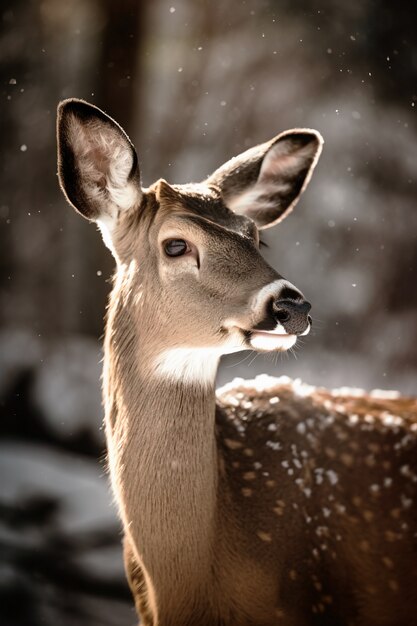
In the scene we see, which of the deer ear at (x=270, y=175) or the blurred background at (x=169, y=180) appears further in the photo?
the blurred background at (x=169, y=180)

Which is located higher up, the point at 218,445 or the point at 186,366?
the point at 186,366

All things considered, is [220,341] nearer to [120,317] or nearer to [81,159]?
[120,317]

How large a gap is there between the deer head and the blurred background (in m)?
0.69

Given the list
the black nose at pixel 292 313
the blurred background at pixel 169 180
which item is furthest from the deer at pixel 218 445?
the blurred background at pixel 169 180

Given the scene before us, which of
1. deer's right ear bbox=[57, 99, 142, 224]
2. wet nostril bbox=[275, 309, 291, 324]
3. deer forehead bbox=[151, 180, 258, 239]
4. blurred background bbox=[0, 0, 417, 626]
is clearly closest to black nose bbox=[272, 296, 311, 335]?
wet nostril bbox=[275, 309, 291, 324]

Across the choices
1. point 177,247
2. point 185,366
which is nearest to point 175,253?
point 177,247

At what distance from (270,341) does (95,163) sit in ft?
1.44

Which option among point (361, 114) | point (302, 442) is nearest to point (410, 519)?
point (302, 442)

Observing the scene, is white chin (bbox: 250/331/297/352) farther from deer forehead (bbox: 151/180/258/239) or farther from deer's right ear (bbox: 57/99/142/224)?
deer's right ear (bbox: 57/99/142/224)

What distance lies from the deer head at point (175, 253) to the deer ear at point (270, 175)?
0.20ft

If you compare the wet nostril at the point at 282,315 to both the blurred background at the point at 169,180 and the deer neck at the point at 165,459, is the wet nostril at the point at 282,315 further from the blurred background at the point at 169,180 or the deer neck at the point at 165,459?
the blurred background at the point at 169,180

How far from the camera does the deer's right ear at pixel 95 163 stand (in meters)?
1.20

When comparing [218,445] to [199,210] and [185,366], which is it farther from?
[199,210]

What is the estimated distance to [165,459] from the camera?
48.8 inches
